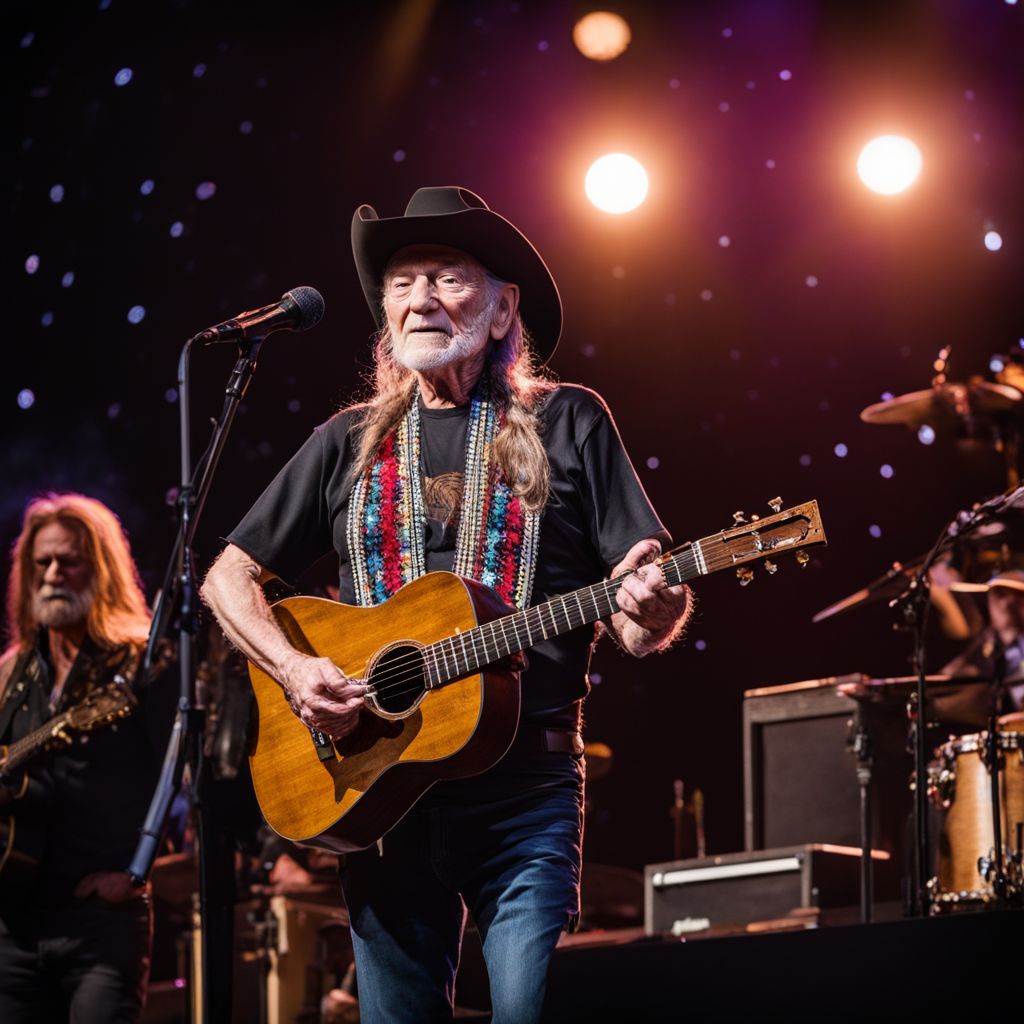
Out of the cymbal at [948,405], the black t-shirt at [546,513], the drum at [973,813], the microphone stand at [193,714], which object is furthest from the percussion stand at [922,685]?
the microphone stand at [193,714]

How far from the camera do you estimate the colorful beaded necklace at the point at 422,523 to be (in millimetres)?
3412

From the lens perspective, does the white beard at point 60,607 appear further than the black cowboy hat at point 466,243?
Yes

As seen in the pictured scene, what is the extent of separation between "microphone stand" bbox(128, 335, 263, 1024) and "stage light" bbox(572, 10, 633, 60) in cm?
502

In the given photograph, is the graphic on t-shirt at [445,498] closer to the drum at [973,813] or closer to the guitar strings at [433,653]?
the guitar strings at [433,653]

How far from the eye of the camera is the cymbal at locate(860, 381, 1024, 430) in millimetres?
8109

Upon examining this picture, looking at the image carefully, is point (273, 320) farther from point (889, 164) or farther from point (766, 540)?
point (889, 164)

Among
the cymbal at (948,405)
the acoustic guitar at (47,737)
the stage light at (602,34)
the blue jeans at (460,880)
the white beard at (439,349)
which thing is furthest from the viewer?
the stage light at (602,34)

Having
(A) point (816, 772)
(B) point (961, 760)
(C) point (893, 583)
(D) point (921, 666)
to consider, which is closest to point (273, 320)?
(D) point (921, 666)

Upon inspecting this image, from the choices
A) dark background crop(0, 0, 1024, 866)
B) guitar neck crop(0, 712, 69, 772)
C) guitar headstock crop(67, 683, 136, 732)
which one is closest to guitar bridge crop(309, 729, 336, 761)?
guitar headstock crop(67, 683, 136, 732)

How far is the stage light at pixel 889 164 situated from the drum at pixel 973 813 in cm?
355

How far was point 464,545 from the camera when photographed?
345 cm

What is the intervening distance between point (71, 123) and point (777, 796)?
19.3 feet

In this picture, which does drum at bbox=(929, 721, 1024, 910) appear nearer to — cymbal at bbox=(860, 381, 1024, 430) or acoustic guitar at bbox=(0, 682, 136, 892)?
cymbal at bbox=(860, 381, 1024, 430)

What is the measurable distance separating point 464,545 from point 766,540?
0.74 meters
